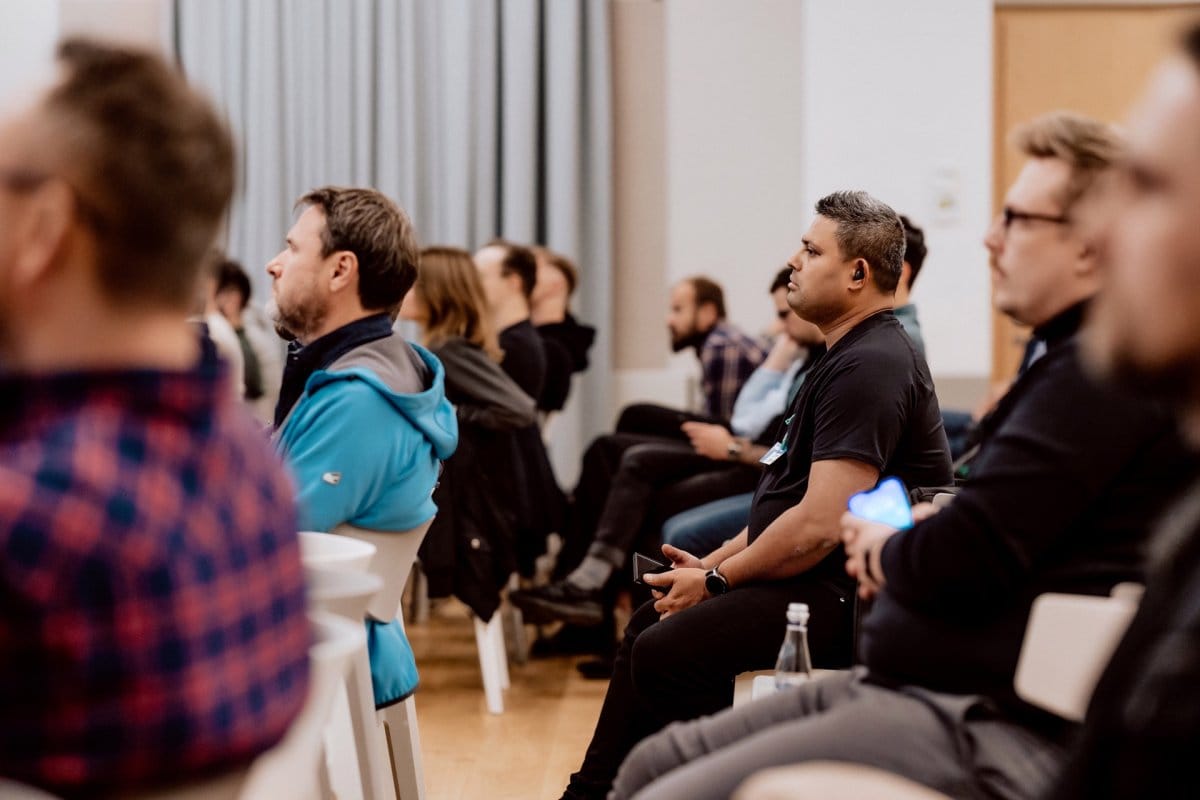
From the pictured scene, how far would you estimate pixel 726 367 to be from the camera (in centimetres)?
531

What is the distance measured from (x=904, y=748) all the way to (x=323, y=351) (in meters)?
1.45

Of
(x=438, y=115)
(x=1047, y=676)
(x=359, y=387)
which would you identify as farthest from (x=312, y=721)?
(x=438, y=115)

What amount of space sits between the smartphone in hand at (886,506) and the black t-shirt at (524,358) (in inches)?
110

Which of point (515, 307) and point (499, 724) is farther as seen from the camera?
point (515, 307)

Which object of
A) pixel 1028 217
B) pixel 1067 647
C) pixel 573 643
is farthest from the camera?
pixel 573 643

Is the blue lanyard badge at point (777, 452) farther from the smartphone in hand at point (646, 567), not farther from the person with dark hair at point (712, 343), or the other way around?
the person with dark hair at point (712, 343)

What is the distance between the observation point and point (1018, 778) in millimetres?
1431

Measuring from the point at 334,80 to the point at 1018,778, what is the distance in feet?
18.3

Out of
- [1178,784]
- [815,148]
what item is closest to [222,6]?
[815,148]

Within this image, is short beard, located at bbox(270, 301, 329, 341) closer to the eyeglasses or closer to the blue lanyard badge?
the blue lanyard badge

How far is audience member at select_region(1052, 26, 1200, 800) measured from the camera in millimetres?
937

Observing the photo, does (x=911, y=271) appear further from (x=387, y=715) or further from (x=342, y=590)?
(x=342, y=590)

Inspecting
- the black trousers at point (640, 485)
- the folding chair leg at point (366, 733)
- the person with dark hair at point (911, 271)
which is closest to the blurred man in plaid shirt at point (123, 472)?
the folding chair leg at point (366, 733)

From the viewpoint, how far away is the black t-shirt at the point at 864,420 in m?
2.38
